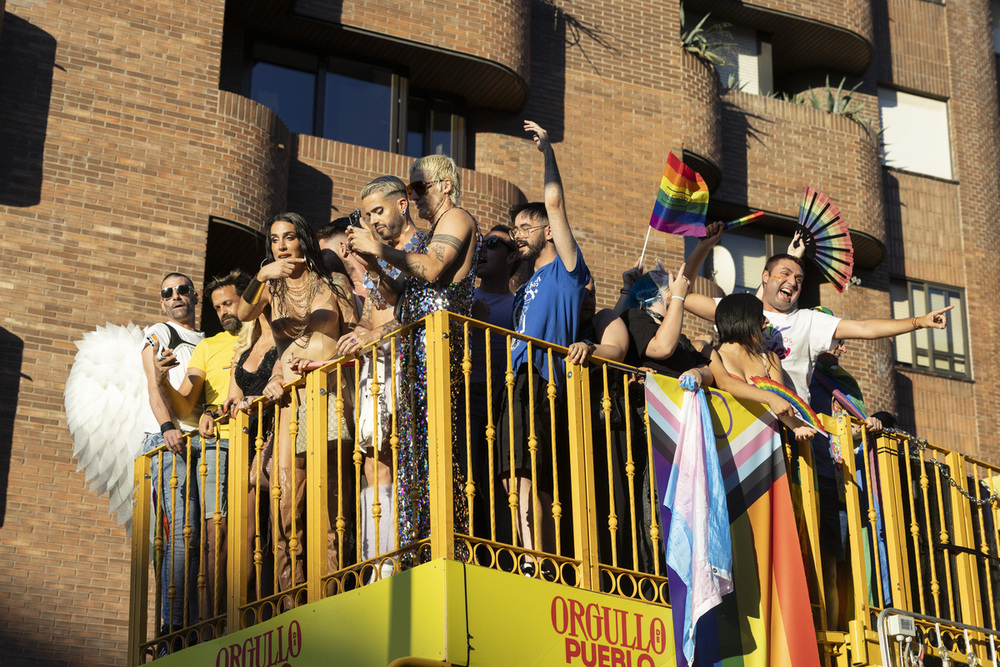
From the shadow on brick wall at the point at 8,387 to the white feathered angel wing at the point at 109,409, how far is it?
455mm

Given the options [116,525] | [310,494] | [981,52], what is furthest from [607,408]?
[981,52]

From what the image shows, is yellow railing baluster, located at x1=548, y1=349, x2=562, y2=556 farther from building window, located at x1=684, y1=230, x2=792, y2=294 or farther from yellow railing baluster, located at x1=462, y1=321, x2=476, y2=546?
building window, located at x1=684, y1=230, x2=792, y2=294

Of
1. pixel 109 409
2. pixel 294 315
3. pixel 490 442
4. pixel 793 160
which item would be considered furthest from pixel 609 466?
pixel 793 160

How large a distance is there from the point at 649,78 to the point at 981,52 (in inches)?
254

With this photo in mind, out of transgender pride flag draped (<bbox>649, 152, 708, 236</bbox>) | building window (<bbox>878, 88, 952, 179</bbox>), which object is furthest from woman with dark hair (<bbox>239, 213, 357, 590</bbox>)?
building window (<bbox>878, 88, 952, 179</bbox>)

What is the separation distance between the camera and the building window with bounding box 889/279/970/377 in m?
19.4

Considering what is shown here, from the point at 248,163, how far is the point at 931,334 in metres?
10.2

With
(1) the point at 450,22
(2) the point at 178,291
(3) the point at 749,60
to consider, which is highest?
(3) the point at 749,60

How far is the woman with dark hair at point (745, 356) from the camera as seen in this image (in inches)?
322

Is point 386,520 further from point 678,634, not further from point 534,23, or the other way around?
point 534,23

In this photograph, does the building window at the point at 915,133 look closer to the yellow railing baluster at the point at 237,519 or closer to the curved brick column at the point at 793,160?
the curved brick column at the point at 793,160

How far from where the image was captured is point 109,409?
1286cm

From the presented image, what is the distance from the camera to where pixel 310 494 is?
743 centimetres

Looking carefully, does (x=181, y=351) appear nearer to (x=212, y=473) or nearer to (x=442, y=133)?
(x=212, y=473)
